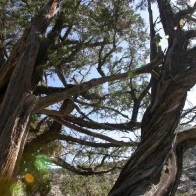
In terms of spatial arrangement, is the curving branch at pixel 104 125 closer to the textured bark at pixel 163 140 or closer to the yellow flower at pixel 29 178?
the yellow flower at pixel 29 178

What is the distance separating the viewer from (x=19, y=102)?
3.78 meters

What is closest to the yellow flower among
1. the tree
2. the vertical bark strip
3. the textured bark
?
the tree

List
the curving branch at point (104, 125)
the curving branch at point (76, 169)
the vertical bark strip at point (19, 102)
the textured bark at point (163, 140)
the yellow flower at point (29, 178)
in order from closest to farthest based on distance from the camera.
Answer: the textured bark at point (163, 140) → the vertical bark strip at point (19, 102) → the curving branch at point (104, 125) → the curving branch at point (76, 169) → the yellow flower at point (29, 178)

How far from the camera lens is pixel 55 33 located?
664 cm

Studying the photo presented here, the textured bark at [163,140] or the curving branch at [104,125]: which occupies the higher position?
the curving branch at [104,125]

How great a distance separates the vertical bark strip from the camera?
343 cm

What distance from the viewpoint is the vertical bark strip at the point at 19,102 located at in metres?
3.43

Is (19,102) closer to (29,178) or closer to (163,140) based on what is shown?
(163,140)

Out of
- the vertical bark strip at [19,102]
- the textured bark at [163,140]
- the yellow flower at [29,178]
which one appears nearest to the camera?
the textured bark at [163,140]

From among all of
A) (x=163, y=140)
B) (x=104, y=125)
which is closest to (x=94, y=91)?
(x=104, y=125)

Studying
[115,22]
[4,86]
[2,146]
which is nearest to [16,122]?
[2,146]

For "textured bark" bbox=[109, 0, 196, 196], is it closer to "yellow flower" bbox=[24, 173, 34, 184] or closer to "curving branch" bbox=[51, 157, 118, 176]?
"curving branch" bbox=[51, 157, 118, 176]

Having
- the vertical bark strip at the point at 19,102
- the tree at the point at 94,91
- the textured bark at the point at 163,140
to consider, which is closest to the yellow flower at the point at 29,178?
the tree at the point at 94,91

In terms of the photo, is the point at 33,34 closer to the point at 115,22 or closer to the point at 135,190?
the point at 115,22
